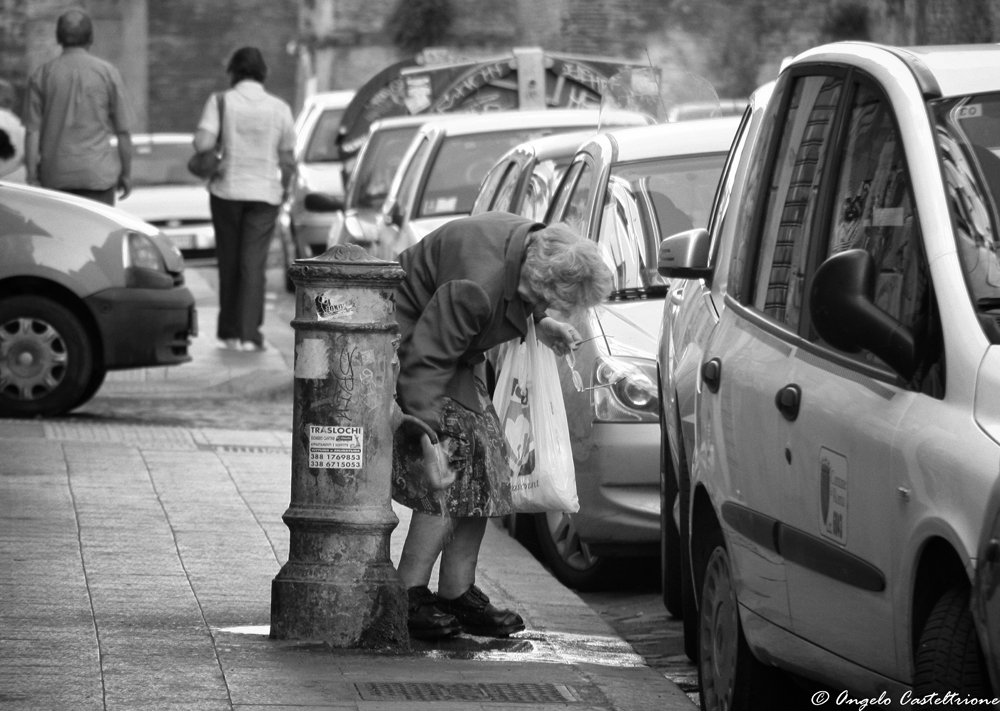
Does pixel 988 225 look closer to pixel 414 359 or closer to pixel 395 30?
pixel 414 359

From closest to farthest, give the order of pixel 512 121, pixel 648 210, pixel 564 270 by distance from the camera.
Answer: pixel 564 270
pixel 648 210
pixel 512 121

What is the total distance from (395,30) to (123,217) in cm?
2425

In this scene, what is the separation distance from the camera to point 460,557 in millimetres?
6367

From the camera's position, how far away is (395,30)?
34844mm

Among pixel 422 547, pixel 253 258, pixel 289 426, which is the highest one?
pixel 253 258

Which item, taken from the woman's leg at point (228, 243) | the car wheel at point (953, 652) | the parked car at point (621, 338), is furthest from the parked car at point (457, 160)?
the car wheel at point (953, 652)

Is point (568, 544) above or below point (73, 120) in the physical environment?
below

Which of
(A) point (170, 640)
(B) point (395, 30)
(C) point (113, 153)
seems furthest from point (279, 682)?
(B) point (395, 30)

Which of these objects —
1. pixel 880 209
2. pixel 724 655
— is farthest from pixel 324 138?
pixel 880 209

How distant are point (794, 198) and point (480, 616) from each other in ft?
6.54

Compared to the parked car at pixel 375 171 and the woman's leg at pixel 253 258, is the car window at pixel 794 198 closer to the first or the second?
the woman's leg at pixel 253 258

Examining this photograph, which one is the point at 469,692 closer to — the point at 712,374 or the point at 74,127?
the point at 712,374

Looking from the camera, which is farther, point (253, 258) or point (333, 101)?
point (333, 101)

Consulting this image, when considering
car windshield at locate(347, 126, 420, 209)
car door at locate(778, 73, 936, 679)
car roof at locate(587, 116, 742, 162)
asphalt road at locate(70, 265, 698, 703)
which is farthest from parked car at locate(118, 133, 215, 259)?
car door at locate(778, 73, 936, 679)
